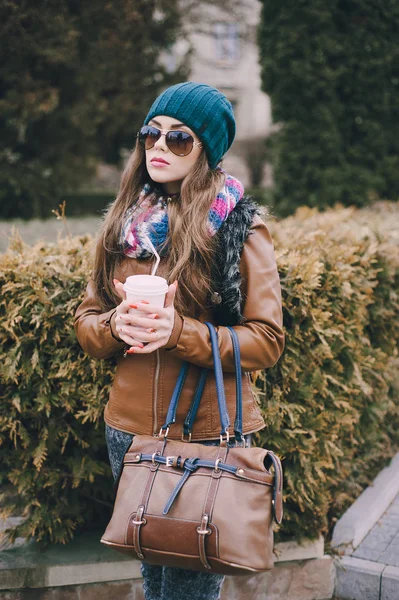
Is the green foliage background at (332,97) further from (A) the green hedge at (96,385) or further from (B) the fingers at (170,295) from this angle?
(B) the fingers at (170,295)

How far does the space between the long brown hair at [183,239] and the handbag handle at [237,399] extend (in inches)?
7.7

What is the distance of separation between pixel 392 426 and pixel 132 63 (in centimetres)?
1176

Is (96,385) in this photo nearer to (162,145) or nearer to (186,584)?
(186,584)

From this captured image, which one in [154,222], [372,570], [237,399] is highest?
[154,222]

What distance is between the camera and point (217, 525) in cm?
184

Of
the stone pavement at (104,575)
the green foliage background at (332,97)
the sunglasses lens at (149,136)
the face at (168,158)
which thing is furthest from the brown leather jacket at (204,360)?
the green foliage background at (332,97)

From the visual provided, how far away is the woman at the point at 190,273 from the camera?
6.95ft

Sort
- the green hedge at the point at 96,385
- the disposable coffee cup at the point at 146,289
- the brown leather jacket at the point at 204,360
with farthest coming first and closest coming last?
the green hedge at the point at 96,385
the brown leather jacket at the point at 204,360
the disposable coffee cup at the point at 146,289

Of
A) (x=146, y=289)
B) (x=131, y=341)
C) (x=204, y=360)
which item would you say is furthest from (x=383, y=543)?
(x=146, y=289)

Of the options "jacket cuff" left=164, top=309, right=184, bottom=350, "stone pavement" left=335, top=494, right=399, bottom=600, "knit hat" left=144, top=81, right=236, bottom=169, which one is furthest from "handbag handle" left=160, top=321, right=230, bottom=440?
"stone pavement" left=335, top=494, right=399, bottom=600

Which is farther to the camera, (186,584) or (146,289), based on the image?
(186,584)

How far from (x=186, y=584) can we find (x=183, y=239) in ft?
3.88

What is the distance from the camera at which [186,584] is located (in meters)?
2.21

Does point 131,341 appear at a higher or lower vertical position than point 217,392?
higher
